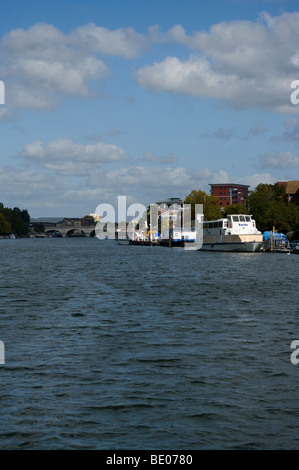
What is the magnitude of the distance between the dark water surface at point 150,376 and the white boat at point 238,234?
67419 mm

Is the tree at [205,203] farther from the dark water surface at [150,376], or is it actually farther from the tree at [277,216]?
the dark water surface at [150,376]

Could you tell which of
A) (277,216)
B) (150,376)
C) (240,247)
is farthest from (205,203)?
(150,376)

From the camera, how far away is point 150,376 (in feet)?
57.7

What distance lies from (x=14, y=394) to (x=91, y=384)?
6.79 ft

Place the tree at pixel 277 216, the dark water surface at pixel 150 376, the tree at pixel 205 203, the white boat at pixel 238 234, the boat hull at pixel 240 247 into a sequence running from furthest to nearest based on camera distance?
the tree at pixel 205 203 → the tree at pixel 277 216 → the boat hull at pixel 240 247 → the white boat at pixel 238 234 → the dark water surface at pixel 150 376

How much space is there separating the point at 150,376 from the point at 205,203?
557 feet

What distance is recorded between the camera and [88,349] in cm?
2139

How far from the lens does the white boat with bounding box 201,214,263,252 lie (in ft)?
335

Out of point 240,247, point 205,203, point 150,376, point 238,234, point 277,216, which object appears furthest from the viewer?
point 205,203

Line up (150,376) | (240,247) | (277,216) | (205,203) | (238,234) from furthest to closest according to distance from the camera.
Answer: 1. (205,203)
2. (277,216)
3. (240,247)
4. (238,234)
5. (150,376)

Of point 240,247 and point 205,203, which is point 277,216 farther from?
point 205,203

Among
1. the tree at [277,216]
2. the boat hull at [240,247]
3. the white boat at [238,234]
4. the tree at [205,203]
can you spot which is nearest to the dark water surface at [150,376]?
the white boat at [238,234]

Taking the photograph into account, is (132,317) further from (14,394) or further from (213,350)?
(14,394)

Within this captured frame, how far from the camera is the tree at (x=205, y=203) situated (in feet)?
593
